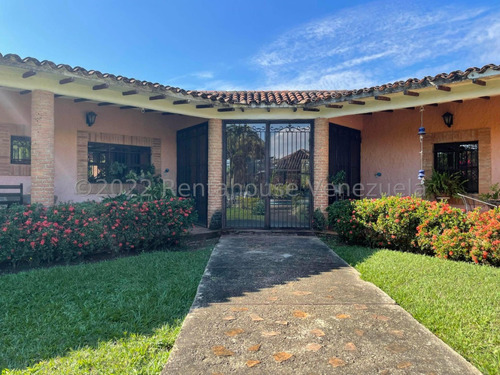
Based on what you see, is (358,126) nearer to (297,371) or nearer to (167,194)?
(167,194)

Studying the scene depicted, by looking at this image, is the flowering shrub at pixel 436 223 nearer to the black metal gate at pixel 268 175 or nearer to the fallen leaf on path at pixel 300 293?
the black metal gate at pixel 268 175

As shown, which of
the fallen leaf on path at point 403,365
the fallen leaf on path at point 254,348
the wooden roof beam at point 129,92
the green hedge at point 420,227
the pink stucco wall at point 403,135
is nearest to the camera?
the fallen leaf on path at point 403,365

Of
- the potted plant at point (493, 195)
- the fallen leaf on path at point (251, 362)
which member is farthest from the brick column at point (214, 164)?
the potted plant at point (493, 195)

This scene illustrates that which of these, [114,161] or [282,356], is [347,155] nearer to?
[114,161]

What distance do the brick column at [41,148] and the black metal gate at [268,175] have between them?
4255mm

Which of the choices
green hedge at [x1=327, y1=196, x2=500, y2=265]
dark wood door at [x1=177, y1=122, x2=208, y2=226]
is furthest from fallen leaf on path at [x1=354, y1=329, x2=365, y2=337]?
dark wood door at [x1=177, y1=122, x2=208, y2=226]

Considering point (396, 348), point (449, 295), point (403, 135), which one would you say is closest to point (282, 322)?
point (396, 348)

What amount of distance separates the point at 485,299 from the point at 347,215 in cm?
374

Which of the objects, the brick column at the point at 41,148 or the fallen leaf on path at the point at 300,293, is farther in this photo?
the brick column at the point at 41,148

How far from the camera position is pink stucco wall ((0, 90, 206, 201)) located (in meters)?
7.65

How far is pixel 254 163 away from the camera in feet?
28.8

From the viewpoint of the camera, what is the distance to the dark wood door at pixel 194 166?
30.4 ft

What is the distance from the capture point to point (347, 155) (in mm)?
9898

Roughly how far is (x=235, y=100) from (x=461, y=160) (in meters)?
6.53
